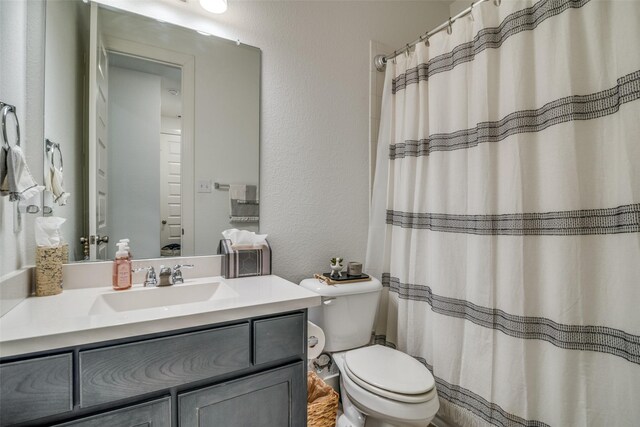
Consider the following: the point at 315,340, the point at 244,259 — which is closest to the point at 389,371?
the point at 315,340

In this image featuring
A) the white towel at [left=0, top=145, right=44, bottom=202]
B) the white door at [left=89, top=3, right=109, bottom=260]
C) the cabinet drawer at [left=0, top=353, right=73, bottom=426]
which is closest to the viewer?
the cabinet drawer at [left=0, top=353, right=73, bottom=426]

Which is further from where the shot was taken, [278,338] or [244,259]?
[244,259]

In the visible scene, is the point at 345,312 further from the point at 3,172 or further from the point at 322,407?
the point at 3,172

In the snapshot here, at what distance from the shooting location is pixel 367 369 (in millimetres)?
1278

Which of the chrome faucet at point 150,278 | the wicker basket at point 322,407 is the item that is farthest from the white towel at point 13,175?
Answer: the wicker basket at point 322,407

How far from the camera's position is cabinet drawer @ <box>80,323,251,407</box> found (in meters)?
0.75

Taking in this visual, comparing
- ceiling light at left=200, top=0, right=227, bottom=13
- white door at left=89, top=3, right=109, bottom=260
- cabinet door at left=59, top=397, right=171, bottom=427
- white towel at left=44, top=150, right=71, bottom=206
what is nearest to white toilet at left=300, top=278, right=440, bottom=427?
cabinet door at left=59, top=397, right=171, bottom=427

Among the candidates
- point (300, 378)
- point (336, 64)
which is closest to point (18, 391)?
point (300, 378)

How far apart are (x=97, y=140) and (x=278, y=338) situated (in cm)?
107

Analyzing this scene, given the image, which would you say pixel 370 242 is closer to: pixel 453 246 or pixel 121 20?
pixel 453 246

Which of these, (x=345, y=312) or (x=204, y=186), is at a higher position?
(x=204, y=186)

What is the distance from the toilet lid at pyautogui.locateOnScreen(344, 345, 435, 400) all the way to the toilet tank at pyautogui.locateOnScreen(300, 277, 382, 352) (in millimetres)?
124

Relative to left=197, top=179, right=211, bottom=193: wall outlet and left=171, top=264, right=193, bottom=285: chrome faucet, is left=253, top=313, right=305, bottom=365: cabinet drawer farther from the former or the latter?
left=197, top=179, right=211, bottom=193: wall outlet

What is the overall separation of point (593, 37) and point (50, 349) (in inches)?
73.1
